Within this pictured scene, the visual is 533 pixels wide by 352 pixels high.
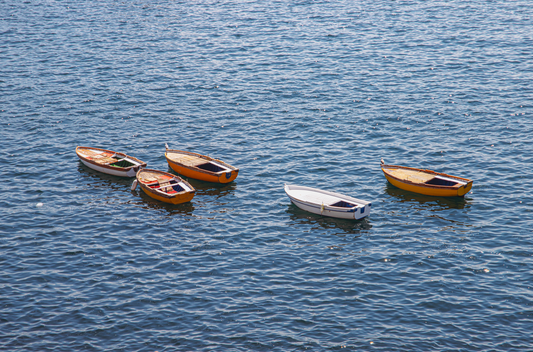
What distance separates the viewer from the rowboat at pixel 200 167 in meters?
46.1

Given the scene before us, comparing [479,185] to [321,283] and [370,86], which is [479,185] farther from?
[370,86]

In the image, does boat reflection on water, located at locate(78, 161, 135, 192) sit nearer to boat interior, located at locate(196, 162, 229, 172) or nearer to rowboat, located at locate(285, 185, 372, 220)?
boat interior, located at locate(196, 162, 229, 172)

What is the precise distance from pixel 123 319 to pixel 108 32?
231ft

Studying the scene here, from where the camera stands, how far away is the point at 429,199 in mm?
43406

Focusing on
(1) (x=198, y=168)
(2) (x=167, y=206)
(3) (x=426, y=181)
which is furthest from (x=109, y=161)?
(3) (x=426, y=181)

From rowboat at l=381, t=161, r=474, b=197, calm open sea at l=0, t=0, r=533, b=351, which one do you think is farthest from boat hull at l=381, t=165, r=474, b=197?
calm open sea at l=0, t=0, r=533, b=351

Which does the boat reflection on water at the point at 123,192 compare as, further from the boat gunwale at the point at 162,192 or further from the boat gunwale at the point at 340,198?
the boat gunwale at the point at 340,198

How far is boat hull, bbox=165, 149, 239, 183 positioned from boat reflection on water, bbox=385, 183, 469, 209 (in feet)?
43.6

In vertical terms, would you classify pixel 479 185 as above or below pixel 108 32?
below

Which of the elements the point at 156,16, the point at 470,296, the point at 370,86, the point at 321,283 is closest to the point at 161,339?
the point at 321,283

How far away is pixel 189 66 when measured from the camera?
75.7 m

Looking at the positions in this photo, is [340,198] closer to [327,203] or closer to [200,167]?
[327,203]

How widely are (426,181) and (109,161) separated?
1091 inches

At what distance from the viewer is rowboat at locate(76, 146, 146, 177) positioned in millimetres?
47344
